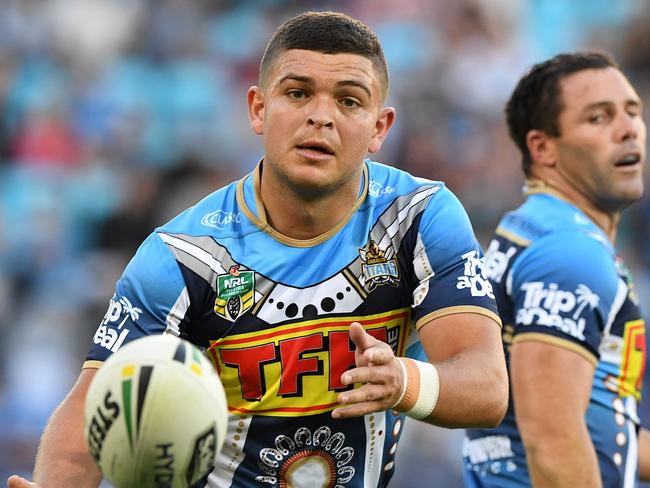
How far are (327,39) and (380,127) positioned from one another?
19.4 inches

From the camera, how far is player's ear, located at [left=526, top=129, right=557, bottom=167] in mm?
6672

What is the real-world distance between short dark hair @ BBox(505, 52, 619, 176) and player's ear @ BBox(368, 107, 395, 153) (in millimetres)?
1613

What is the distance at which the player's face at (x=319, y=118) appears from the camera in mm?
4934

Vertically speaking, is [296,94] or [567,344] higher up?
[296,94]

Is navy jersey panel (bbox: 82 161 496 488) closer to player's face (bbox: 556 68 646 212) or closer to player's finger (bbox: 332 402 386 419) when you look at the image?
player's finger (bbox: 332 402 386 419)

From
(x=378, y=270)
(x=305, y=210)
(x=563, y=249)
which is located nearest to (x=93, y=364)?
(x=305, y=210)

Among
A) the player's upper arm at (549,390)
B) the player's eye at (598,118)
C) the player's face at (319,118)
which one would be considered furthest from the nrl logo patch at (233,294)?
the player's eye at (598,118)

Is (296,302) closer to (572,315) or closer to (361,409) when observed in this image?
(361,409)

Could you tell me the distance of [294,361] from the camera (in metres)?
5.07

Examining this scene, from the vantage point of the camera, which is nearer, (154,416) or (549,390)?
(154,416)

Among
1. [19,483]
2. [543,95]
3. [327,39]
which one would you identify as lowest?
[19,483]

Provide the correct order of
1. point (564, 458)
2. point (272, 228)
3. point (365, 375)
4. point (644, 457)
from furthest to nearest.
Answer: point (644, 457)
point (564, 458)
point (272, 228)
point (365, 375)

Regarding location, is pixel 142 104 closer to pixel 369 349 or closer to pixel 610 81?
pixel 610 81

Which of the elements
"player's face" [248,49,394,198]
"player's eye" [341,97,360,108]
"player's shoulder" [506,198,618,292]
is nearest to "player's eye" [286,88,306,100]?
"player's face" [248,49,394,198]
